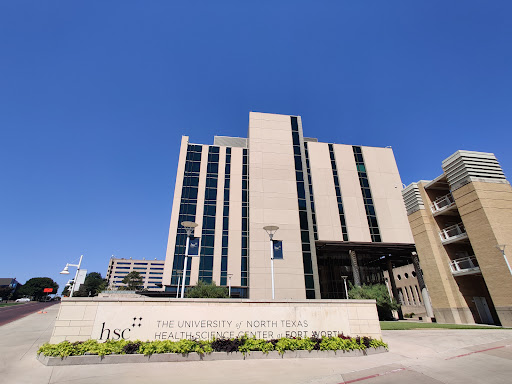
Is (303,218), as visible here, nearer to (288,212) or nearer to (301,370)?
(288,212)

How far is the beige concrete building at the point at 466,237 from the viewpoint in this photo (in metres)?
24.7

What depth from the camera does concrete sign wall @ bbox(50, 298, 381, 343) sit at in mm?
11109

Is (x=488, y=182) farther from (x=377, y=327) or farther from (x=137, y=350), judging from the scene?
(x=137, y=350)

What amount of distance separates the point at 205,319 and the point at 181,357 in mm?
1879

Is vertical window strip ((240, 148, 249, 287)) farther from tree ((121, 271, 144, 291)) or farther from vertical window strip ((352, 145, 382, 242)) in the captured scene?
tree ((121, 271, 144, 291))

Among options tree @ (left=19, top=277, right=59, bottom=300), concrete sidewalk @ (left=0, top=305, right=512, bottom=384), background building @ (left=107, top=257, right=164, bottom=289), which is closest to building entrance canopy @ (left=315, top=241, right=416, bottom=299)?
concrete sidewalk @ (left=0, top=305, right=512, bottom=384)

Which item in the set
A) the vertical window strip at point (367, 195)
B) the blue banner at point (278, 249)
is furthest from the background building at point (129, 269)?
the blue banner at point (278, 249)

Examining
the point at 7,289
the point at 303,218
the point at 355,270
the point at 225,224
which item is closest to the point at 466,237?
the point at 355,270

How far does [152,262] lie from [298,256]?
552 ft

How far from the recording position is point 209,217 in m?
45.2

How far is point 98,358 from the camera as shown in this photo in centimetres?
984

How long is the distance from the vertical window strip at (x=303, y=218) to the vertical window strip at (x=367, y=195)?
13571mm

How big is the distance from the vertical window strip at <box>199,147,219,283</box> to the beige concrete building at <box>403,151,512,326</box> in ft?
102

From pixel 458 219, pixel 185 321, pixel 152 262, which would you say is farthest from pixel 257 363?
pixel 152 262
